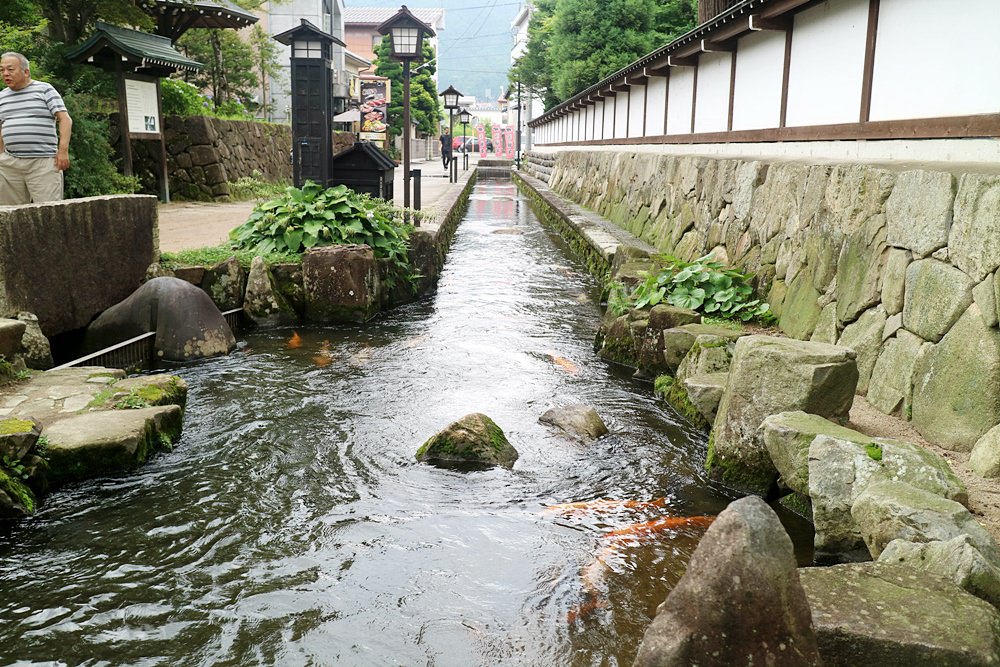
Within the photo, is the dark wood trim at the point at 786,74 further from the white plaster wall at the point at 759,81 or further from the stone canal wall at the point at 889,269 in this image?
the stone canal wall at the point at 889,269

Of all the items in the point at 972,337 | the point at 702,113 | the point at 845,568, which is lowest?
the point at 845,568

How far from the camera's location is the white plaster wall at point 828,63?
7.66 meters

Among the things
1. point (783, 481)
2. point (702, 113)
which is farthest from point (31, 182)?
point (702, 113)

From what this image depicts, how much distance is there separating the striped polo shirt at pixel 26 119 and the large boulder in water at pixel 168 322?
1.68 metres

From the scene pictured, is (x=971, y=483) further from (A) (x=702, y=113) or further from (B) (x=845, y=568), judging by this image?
(A) (x=702, y=113)

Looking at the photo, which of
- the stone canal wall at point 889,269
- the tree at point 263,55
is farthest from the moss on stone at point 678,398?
the tree at point 263,55

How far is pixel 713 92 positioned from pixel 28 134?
896 centimetres

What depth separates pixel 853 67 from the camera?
7691mm

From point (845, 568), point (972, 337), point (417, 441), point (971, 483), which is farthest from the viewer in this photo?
point (417, 441)

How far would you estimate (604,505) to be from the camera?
5.19m

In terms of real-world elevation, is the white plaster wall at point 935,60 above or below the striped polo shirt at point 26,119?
above

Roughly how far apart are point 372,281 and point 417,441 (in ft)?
14.9

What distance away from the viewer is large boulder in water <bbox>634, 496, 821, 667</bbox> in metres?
2.77

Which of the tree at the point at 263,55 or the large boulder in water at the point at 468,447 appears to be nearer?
the large boulder in water at the point at 468,447
